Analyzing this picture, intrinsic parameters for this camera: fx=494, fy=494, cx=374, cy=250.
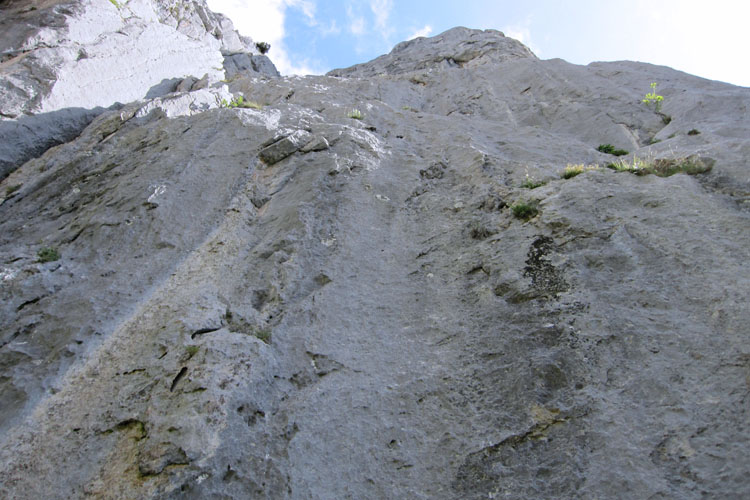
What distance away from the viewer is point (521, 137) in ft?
46.9

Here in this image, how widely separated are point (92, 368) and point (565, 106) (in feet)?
52.2

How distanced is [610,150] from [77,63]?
61.4ft

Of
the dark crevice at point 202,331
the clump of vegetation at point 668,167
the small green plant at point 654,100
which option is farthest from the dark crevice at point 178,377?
the small green plant at point 654,100

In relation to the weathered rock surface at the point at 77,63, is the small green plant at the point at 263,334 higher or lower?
lower

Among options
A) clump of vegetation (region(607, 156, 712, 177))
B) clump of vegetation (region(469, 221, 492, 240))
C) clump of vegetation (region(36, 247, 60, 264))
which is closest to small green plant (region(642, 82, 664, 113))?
clump of vegetation (region(607, 156, 712, 177))

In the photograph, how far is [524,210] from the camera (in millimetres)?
8766

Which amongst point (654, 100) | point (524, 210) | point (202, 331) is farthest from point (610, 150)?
point (202, 331)

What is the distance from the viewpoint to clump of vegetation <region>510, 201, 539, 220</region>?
869cm

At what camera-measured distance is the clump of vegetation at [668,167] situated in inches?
355

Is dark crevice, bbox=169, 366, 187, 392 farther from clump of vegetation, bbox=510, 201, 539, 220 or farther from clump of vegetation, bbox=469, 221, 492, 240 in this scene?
clump of vegetation, bbox=510, 201, 539, 220

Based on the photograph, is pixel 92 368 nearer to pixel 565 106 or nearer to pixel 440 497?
pixel 440 497

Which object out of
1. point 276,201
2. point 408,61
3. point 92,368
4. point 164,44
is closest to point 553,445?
point 92,368

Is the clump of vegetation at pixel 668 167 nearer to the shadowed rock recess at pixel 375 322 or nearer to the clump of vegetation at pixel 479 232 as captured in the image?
the shadowed rock recess at pixel 375 322

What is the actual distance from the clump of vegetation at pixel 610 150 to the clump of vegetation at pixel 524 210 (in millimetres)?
5860
